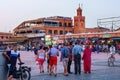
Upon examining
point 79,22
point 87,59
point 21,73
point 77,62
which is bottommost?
point 21,73

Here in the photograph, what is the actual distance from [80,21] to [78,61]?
7903 centimetres

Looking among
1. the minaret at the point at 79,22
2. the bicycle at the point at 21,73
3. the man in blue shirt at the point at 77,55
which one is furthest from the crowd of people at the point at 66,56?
the minaret at the point at 79,22

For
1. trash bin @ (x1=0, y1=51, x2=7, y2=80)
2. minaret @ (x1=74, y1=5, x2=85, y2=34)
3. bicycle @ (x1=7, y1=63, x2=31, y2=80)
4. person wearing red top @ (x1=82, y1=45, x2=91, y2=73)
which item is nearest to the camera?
trash bin @ (x1=0, y1=51, x2=7, y2=80)

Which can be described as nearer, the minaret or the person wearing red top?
the person wearing red top

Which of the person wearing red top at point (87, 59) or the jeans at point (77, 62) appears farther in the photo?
the person wearing red top at point (87, 59)

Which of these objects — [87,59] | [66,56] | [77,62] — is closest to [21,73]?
[66,56]

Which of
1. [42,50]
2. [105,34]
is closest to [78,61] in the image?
[42,50]

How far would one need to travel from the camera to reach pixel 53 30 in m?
98.9

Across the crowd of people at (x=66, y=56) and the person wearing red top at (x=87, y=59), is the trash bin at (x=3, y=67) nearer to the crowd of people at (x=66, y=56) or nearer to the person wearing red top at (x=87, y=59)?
the crowd of people at (x=66, y=56)

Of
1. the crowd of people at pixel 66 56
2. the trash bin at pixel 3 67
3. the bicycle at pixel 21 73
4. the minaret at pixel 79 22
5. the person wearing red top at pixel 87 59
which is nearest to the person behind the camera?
the trash bin at pixel 3 67

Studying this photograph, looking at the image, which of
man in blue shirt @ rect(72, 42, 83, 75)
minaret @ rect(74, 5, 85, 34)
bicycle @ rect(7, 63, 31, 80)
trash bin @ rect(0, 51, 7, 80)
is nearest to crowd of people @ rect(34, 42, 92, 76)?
man in blue shirt @ rect(72, 42, 83, 75)

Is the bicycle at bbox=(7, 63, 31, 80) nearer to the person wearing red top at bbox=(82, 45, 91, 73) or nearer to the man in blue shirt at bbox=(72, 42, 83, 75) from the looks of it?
the man in blue shirt at bbox=(72, 42, 83, 75)

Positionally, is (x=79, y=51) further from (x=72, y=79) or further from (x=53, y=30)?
(x=53, y=30)

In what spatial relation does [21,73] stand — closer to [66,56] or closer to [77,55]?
[66,56]
